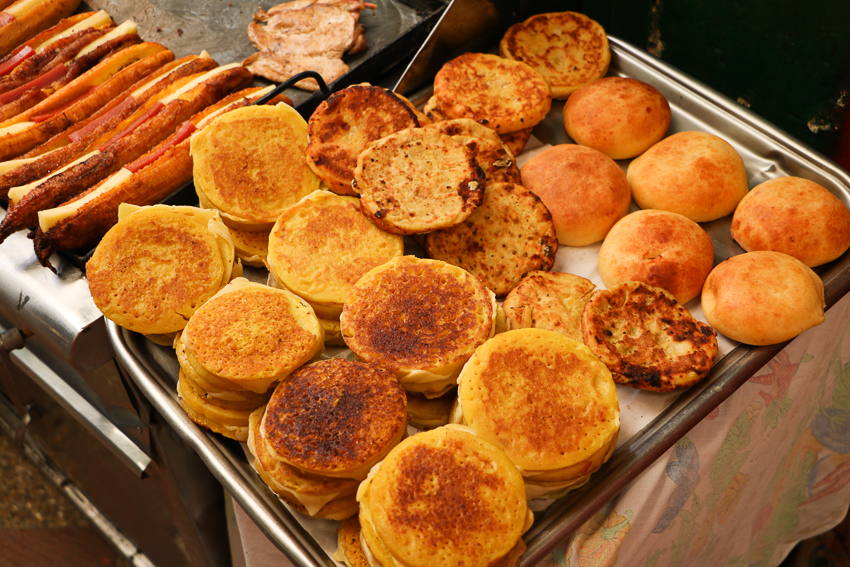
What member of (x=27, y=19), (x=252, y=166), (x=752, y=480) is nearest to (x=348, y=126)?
(x=252, y=166)

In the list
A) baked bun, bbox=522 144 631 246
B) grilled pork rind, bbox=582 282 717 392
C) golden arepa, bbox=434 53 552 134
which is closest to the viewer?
grilled pork rind, bbox=582 282 717 392

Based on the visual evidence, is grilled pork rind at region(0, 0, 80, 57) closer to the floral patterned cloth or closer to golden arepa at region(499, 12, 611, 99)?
golden arepa at region(499, 12, 611, 99)

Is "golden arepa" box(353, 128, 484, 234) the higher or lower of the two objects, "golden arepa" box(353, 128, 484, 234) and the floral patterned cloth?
the higher

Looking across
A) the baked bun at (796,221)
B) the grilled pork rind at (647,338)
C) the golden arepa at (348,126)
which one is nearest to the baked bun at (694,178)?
the baked bun at (796,221)

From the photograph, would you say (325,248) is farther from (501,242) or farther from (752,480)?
(752,480)

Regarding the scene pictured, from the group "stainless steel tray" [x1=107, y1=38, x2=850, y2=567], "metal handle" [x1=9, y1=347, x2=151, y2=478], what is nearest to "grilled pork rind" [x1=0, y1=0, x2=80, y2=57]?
"metal handle" [x1=9, y1=347, x2=151, y2=478]

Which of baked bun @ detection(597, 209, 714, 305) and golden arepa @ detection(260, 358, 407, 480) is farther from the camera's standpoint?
baked bun @ detection(597, 209, 714, 305)
